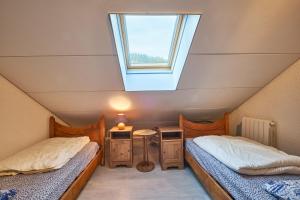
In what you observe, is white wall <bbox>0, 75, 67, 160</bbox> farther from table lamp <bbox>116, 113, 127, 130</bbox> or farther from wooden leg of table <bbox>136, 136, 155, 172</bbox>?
wooden leg of table <bbox>136, 136, 155, 172</bbox>

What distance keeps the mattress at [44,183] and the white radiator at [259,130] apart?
2.26 metres

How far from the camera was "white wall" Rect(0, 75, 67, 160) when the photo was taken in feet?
7.36

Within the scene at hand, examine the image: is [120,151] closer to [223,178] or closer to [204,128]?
[204,128]

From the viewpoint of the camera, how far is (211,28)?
1.71 metres

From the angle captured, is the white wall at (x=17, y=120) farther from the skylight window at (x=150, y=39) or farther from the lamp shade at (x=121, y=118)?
the skylight window at (x=150, y=39)

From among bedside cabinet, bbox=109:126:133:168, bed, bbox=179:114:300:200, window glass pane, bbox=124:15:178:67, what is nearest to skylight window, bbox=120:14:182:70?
window glass pane, bbox=124:15:178:67

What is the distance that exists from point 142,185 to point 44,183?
1160 millimetres

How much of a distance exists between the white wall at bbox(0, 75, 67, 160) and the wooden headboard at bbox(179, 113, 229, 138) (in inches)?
84.1

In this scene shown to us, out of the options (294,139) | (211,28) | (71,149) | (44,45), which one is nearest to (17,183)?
(71,149)

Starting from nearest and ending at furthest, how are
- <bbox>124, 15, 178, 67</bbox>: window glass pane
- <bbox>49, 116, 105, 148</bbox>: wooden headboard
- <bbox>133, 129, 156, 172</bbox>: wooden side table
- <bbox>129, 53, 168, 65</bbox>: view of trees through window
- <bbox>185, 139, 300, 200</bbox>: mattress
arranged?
<bbox>185, 139, 300, 200</bbox>: mattress < <bbox>124, 15, 178, 67</bbox>: window glass pane < <bbox>129, 53, 168, 65</bbox>: view of trees through window < <bbox>133, 129, 156, 172</bbox>: wooden side table < <bbox>49, 116, 105, 148</bbox>: wooden headboard

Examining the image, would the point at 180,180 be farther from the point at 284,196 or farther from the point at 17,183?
the point at 17,183

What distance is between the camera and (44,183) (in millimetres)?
1631

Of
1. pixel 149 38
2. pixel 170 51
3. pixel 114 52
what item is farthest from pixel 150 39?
pixel 114 52

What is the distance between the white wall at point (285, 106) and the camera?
2195 mm
